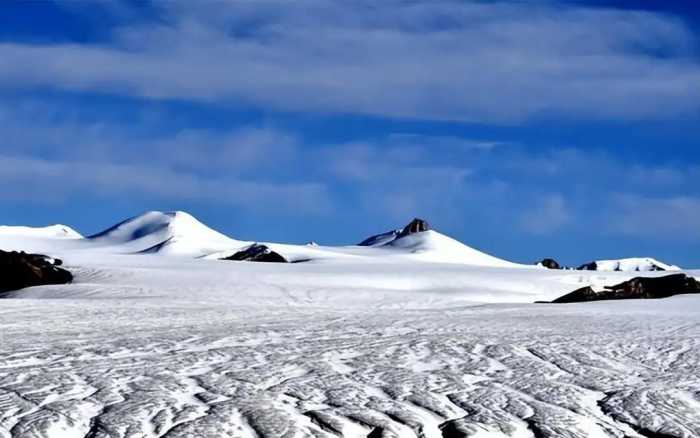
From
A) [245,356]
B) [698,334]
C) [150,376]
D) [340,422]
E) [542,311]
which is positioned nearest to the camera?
[340,422]

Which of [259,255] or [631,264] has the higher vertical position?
[631,264]

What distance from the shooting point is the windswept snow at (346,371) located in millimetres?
6098

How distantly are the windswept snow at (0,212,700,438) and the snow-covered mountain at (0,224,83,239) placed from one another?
4131 centimetres

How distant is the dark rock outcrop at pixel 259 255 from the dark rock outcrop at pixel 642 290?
55.9ft

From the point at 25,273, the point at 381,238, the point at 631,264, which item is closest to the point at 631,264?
the point at 631,264

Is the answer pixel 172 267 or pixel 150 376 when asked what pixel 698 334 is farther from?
pixel 172 267

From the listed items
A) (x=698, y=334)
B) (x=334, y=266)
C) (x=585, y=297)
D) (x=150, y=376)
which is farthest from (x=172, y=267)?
(x=150, y=376)

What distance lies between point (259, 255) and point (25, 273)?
55.3 feet

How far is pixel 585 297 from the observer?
902 inches

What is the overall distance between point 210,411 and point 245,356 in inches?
105

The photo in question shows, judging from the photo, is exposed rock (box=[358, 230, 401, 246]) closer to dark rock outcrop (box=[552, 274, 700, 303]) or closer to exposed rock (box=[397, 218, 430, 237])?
exposed rock (box=[397, 218, 430, 237])

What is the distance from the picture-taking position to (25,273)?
24.8 meters

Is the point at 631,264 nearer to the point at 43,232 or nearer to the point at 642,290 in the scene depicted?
the point at 43,232

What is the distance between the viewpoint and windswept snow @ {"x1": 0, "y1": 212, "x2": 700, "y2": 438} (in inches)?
240
